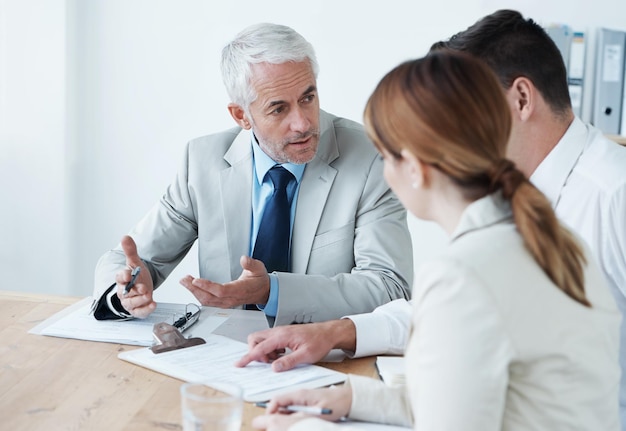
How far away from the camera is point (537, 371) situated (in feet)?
3.26

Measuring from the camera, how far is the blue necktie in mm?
2211

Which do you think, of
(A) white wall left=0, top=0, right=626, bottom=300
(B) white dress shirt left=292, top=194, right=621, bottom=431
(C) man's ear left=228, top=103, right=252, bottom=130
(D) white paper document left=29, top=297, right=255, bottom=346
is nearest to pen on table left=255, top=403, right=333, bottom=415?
(B) white dress shirt left=292, top=194, right=621, bottom=431

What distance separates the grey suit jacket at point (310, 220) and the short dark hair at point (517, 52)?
0.59 meters

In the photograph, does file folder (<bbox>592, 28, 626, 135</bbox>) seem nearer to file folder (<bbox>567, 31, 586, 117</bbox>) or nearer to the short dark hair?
file folder (<bbox>567, 31, 586, 117</bbox>)

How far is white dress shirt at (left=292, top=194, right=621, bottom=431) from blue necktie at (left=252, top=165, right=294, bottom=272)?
46.5 inches

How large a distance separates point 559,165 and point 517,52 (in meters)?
0.27

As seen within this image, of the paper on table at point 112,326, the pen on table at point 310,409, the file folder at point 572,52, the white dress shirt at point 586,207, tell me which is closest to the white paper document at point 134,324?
the paper on table at point 112,326

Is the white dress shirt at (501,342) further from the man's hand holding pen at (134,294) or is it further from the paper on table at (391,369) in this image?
the man's hand holding pen at (134,294)

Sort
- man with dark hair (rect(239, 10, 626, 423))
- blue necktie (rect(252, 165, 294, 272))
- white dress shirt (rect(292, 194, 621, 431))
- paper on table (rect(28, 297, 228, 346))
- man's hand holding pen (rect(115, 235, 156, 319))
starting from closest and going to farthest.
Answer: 1. white dress shirt (rect(292, 194, 621, 431))
2. man with dark hair (rect(239, 10, 626, 423))
3. paper on table (rect(28, 297, 228, 346))
4. man's hand holding pen (rect(115, 235, 156, 319))
5. blue necktie (rect(252, 165, 294, 272))

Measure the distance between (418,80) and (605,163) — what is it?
776 millimetres

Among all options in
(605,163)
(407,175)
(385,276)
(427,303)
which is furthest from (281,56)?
(427,303)

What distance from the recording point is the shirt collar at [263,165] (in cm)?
226

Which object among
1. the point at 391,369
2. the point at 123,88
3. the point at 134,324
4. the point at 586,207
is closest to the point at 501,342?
the point at 391,369

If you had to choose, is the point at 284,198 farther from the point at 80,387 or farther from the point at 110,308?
the point at 80,387
